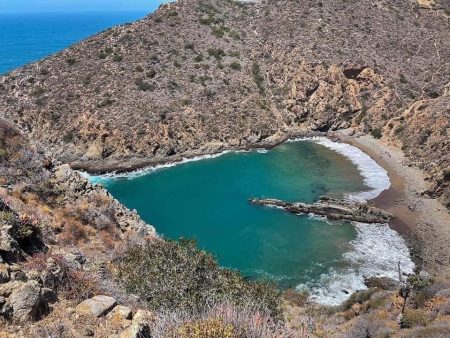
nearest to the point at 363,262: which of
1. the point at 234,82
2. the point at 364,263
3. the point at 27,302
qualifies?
the point at 364,263

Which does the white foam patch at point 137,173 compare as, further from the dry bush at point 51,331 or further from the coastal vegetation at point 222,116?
the dry bush at point 51,331

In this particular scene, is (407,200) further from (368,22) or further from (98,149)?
(368,22)

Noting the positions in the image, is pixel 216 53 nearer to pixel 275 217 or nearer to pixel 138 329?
pixel 275 217

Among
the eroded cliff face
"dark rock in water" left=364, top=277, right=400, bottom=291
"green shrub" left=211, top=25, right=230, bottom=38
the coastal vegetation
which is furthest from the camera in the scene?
"green shrub" left=211, top=25, right=230, bottom=38

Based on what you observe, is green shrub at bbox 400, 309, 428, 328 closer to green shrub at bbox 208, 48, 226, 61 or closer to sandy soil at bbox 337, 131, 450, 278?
sandy soil at bbox 337, 131, 450, 278

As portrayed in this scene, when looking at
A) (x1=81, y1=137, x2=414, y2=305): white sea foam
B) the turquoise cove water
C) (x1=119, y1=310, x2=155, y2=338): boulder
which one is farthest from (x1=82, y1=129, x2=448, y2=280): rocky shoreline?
(x1=119, y1=310, x2=155, y2=338): boulder

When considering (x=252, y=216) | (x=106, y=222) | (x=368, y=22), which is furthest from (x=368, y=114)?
(x=106, y=222)

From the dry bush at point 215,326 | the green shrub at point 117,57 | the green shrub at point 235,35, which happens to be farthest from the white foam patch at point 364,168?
the dry bush at point 215,326
